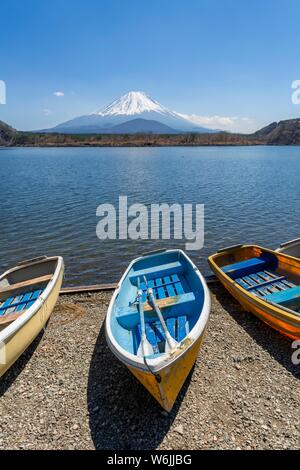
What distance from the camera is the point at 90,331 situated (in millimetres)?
7730

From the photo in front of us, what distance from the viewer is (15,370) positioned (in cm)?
638

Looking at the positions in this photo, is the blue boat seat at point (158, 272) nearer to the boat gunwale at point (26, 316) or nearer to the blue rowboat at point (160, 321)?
the blue rowboat at point (160, 321)

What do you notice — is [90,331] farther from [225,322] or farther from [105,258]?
[105,258]

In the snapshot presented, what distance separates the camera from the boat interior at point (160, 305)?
20.0 feet

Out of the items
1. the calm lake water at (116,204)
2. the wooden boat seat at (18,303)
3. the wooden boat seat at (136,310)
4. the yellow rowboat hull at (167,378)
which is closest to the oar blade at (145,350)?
the yellow rowboat hull at (167,378)

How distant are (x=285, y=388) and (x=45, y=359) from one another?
5.42 meters

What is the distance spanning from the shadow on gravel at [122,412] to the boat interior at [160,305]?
813 millimetres

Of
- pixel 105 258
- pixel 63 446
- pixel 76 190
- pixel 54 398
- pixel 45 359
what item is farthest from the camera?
pixel 76 190

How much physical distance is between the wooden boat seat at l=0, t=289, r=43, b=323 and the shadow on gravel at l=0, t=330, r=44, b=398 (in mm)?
1039

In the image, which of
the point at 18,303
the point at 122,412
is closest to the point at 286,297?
the point at 122,412

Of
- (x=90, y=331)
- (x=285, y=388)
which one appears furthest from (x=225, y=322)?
(x=90, y=331)

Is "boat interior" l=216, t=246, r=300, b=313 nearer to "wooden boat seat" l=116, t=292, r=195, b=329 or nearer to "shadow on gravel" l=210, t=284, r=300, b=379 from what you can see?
"shadow on gravel" l=210, t=284, r=300, b=379

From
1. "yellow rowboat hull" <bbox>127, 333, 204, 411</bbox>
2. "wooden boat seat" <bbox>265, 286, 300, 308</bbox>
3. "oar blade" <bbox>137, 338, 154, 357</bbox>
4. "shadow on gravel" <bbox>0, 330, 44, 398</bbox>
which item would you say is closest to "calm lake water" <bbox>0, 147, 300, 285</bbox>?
"shadow on gravel" <bbox>0, 330, 44, 398</bbox>

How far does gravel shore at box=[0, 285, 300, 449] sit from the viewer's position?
4.74 m
